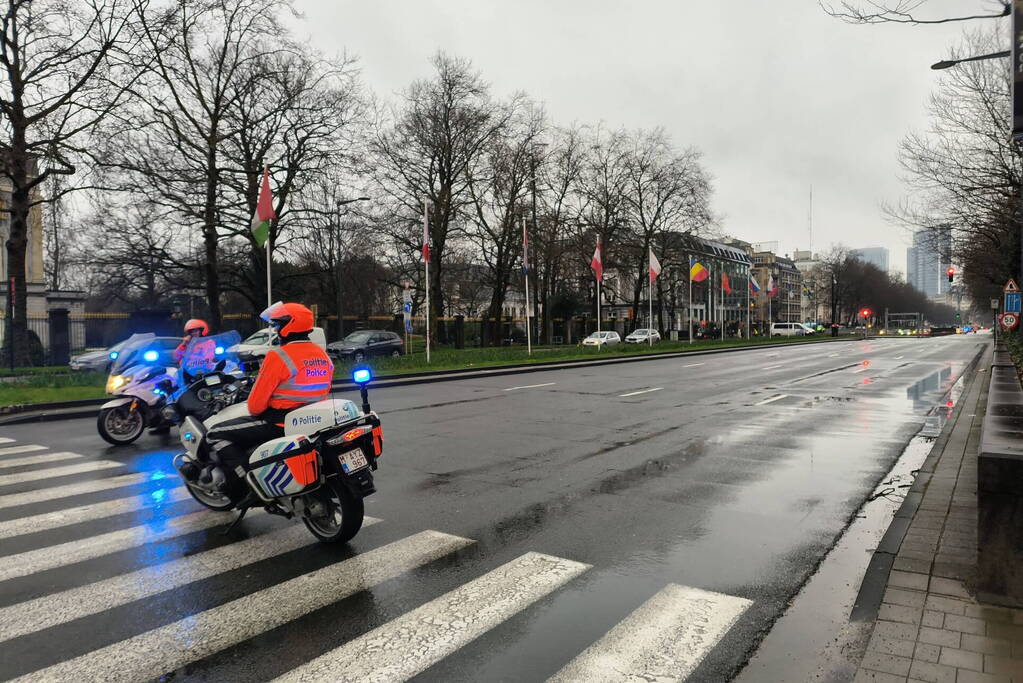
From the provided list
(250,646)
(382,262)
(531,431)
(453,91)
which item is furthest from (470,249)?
(250,646)

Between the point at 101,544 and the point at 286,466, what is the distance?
5.49ft

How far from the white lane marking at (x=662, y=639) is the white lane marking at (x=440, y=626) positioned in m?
0.60

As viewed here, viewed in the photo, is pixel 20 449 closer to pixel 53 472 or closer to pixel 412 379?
pixel 53 472

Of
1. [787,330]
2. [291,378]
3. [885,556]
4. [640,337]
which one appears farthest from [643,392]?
[787,330]

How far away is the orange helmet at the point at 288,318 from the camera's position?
5172 mm

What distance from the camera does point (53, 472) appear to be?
7.79 m

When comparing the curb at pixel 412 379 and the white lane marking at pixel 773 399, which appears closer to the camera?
the curb at pixel 412 379

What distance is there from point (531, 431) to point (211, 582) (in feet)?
21.4

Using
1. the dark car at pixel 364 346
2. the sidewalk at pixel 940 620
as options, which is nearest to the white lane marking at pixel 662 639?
the sidewalk at pixel 940 620

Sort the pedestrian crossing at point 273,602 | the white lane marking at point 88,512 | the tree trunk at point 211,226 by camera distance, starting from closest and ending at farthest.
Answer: the pedestrian crossing at point 273,602 → the white lane marking at point 88,512 → the tree trunk at point 211,226

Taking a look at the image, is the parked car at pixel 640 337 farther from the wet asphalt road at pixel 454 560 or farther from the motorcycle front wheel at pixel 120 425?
the motorcycle front wheel at pixel 120 425

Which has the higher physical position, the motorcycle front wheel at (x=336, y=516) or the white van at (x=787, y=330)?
the white van at (x=787, y=330)

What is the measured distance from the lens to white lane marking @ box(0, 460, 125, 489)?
737 centimetres

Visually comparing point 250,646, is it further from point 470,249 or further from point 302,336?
point 470,249
